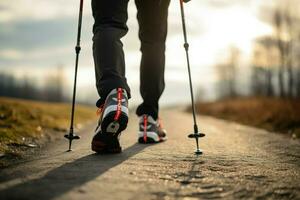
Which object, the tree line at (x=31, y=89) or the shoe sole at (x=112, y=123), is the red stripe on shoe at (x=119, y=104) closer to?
the shoe sole at (x=112, y=123)

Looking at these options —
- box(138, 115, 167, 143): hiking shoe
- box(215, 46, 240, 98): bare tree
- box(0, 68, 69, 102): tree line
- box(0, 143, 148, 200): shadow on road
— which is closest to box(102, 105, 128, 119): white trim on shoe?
box(0, 143, 148, 200): shadow on road

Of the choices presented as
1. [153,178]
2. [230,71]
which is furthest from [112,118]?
[230,71]

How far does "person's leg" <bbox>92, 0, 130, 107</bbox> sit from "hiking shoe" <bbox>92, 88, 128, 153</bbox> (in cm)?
8

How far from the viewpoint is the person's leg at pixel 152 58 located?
4.40 metres

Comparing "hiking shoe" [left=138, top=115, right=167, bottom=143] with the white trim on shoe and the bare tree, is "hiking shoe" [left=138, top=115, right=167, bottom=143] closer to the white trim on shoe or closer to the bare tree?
the white trim on shoe

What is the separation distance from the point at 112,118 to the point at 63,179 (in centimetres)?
86

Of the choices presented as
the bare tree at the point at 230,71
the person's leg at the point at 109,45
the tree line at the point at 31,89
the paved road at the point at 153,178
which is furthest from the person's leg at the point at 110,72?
the tree line at the point at 31,89

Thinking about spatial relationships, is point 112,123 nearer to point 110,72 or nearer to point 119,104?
point 119,104

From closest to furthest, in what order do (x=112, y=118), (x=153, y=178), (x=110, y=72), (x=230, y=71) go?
(x=153, y=178)
(x=112, y=118)
(x=110, y=72)
(x=230, y=71)

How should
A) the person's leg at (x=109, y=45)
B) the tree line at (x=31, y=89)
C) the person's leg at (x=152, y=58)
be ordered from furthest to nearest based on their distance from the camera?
the tree line at (x=31, y=89)
the person's leg at (x=152, y=58)
the person's leg at (x=109, y=45)

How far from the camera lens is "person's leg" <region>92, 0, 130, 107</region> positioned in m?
3.09

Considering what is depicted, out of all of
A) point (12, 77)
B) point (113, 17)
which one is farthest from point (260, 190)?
point (12, 77)

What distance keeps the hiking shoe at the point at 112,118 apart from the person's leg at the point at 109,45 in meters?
0.08

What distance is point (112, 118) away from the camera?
Answer: 2.95m
